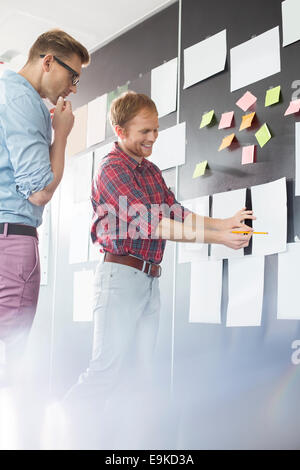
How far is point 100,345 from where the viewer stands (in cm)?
157

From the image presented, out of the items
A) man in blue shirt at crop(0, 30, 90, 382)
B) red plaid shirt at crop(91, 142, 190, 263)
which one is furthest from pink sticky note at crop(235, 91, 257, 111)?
man in blue shirt at crop(0, 30, 90, 382)

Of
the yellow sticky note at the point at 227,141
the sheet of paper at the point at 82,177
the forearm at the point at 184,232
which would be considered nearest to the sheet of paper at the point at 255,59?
the yellow sticky note at the point at 227,141

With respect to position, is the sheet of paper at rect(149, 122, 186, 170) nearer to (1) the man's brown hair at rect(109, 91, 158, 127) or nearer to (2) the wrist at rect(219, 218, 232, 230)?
(1) the man's brown hair at rect(109, 91, 158, 127)

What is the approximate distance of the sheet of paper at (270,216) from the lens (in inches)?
62.4

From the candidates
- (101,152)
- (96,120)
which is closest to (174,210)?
(101,152)

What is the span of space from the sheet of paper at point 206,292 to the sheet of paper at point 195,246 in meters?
0.03

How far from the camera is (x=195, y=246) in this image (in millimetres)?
1893

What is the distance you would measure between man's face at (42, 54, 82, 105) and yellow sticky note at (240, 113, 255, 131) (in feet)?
1.89

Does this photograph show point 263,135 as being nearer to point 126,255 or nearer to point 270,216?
point 270,216

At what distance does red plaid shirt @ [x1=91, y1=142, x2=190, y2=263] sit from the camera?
158 cm

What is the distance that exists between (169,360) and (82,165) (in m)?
1.06

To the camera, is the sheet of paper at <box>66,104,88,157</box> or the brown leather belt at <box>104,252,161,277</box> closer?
the brown leather belt at <box>104,252,161,277</box>

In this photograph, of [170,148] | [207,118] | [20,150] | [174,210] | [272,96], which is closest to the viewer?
[20,150]

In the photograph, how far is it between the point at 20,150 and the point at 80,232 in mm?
1316
